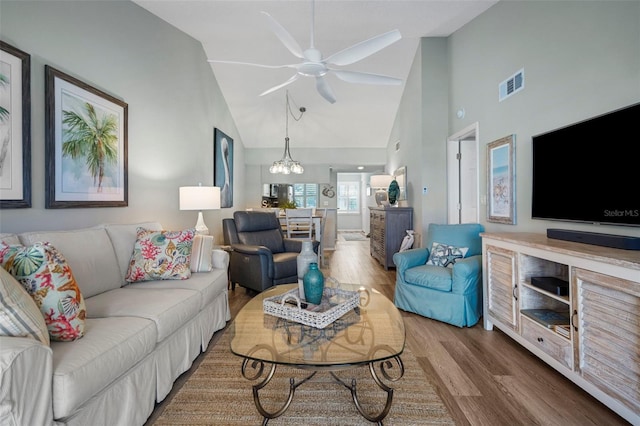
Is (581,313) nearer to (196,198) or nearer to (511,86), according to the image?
(511,86)

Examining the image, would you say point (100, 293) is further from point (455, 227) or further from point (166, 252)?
point (455, 227)

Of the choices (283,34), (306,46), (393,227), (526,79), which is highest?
(306,46)

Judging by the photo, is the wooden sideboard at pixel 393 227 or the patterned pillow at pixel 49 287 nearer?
the patterned pillow at pixel 49 287

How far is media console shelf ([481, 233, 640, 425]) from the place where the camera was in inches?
55.3

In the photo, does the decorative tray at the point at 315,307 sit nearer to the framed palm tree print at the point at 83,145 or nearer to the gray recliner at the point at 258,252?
the gray recliner at the point at 258,252

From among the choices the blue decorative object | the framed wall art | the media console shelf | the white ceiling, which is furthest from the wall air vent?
the framed wall art

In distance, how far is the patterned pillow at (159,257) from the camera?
2.29m

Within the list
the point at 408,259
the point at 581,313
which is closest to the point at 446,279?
the point at 408,259

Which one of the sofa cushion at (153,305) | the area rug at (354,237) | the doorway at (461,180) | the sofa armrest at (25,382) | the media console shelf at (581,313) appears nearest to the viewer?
the sofa armrest at (25,382)

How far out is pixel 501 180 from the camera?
3.09m

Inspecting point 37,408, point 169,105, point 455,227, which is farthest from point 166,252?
point 455,227

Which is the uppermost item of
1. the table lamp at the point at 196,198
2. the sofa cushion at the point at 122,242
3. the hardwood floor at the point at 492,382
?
the table lamp at the point at 196,198

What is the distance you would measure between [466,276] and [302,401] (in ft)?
5.75

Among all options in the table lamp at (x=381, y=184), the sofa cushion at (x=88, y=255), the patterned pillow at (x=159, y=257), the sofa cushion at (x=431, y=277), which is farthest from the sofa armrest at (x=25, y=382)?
the table lamp at (x=381, y=184)
